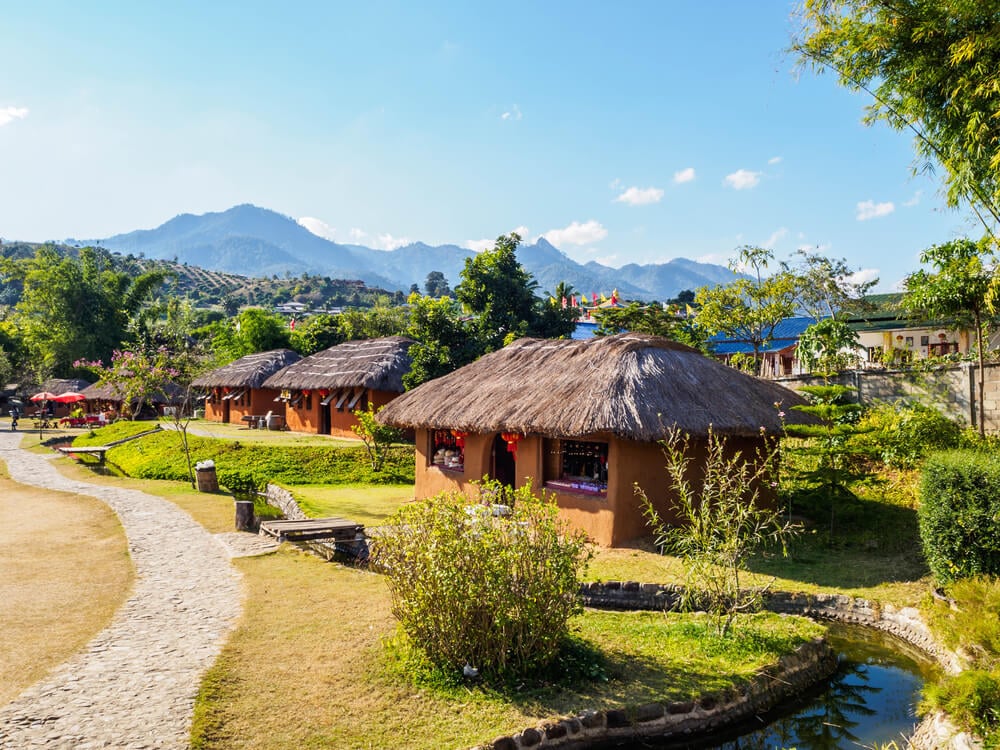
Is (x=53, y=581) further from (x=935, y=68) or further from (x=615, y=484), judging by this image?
(x=935, y=68)

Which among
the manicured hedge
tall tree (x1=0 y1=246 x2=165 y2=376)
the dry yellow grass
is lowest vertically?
the dry yellow grass

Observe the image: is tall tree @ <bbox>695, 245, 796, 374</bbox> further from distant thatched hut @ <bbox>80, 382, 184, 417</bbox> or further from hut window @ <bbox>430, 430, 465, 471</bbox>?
distant thatched hut @ <bbox>80, 382, 184, 417</bbox>

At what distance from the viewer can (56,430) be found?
119 feet

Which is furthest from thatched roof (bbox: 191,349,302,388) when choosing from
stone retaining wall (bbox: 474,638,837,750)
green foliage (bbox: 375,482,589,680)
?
stone retaining wall (bbox: 474,638,837,750)

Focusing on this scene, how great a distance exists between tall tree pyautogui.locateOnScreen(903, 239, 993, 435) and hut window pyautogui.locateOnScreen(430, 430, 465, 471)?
978 cm

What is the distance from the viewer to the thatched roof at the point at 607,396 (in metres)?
11.6

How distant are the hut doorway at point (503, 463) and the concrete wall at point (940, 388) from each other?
326 inches

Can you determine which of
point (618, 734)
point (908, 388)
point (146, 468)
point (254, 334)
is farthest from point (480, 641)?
point (254, 334)

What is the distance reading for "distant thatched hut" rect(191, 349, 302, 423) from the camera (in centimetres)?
3178

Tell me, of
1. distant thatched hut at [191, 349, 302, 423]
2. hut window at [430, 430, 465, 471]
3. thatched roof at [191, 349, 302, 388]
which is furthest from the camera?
distant thatched hut at [191, 349, 302, 423]

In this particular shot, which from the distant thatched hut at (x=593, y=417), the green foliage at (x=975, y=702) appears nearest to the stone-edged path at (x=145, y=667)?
the distant thatched hut at (x=593, y=417)

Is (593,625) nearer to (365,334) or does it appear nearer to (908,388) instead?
(908,388)

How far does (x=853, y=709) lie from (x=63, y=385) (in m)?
45.1

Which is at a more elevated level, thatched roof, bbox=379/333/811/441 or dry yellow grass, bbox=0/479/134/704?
thatched roof, bbox=379/333/811/441
